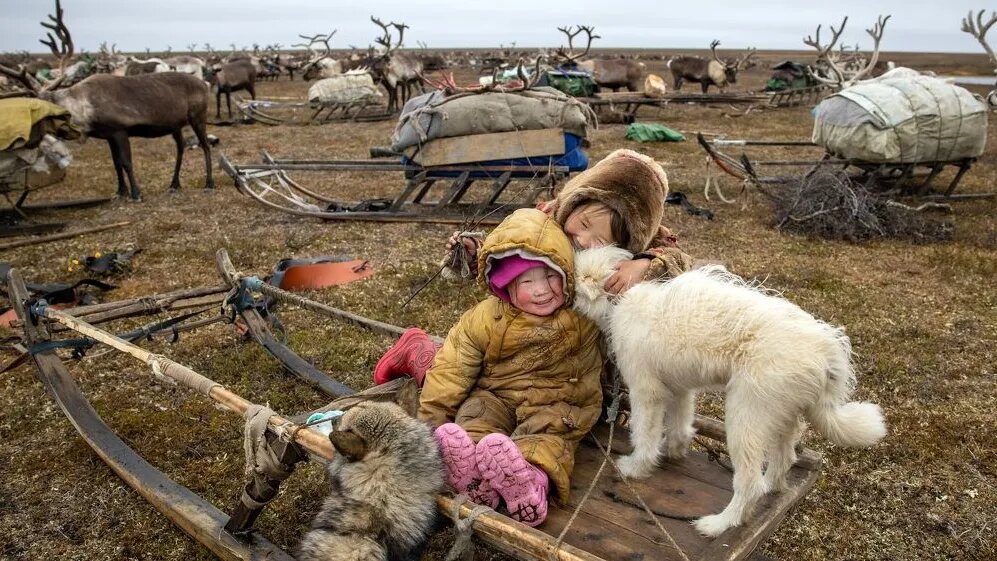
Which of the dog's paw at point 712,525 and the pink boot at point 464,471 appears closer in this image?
the dog's paw at point 712,525

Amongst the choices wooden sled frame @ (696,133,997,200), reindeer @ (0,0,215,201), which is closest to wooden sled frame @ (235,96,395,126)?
reindeer @ (0,0,215,201)

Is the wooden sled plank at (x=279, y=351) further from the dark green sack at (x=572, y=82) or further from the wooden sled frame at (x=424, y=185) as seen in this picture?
the dark green sack at (x=572, y=82)

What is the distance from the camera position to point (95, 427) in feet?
13.1

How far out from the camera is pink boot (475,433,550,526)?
7.79 ft

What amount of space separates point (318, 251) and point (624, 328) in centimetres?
648

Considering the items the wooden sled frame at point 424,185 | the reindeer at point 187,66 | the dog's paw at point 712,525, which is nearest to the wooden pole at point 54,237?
the wooden sled frame at point 424,185

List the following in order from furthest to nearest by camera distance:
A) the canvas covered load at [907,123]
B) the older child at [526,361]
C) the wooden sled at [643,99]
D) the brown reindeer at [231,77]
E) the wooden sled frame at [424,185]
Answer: the brown reindeer at [231,77] < the wooden sled at [643,99] < the canvas covered load at [907,123] < the wooden sled frame at [424,185] < the older child at [526,361]

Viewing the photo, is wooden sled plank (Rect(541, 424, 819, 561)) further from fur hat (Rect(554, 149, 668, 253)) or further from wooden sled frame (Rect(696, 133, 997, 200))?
wooden sled frame (Rect(696, 133, 997, 200))

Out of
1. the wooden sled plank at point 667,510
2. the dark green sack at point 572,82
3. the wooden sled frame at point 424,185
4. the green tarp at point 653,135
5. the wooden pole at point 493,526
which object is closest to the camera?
the wooden pole at point 493,526

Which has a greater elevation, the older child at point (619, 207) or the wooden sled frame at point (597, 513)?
the older child at point (619, 207)

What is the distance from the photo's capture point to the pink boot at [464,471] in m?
2.42

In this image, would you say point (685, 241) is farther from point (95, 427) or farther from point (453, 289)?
point (95, 427)

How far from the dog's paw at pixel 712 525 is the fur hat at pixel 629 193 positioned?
1162 millimetres

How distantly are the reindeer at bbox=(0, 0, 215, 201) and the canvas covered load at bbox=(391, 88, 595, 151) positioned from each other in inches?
187
